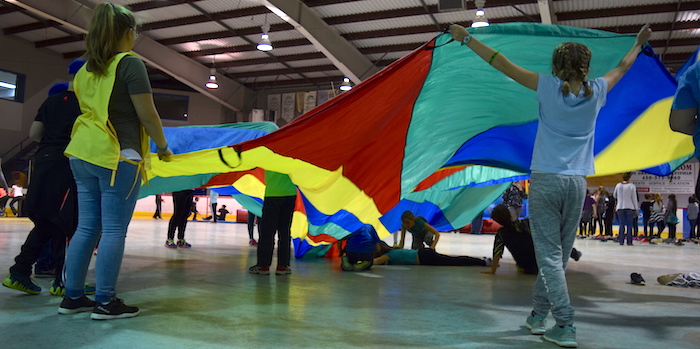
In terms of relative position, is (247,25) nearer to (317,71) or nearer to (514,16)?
(317,71)

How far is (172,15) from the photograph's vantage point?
14328mm

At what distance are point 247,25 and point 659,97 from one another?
1247 cm

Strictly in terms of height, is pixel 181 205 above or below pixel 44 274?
above

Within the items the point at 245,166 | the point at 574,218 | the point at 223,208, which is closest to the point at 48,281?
the point at 245,166

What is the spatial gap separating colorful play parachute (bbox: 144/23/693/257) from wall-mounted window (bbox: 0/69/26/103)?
16047 mm

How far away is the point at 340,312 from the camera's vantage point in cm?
257

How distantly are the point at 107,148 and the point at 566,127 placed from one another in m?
1.80

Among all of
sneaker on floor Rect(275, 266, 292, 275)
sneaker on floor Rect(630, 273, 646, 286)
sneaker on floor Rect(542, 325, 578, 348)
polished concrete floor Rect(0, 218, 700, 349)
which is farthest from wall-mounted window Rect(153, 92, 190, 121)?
sneaker on floor Rect(542, 325, 578, 348)

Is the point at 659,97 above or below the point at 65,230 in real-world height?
above

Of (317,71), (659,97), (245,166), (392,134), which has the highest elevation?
(317,71)

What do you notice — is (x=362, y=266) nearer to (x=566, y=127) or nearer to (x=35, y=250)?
(x=35, y=250)

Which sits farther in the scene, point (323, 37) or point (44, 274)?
point (323, 37)

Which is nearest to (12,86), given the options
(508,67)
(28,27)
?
(28,27)

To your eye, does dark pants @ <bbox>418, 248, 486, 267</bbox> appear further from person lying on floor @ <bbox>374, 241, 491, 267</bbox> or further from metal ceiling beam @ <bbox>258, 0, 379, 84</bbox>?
metal ceiling beam @ <bbox>258, 0, 379, 84</bbox>
